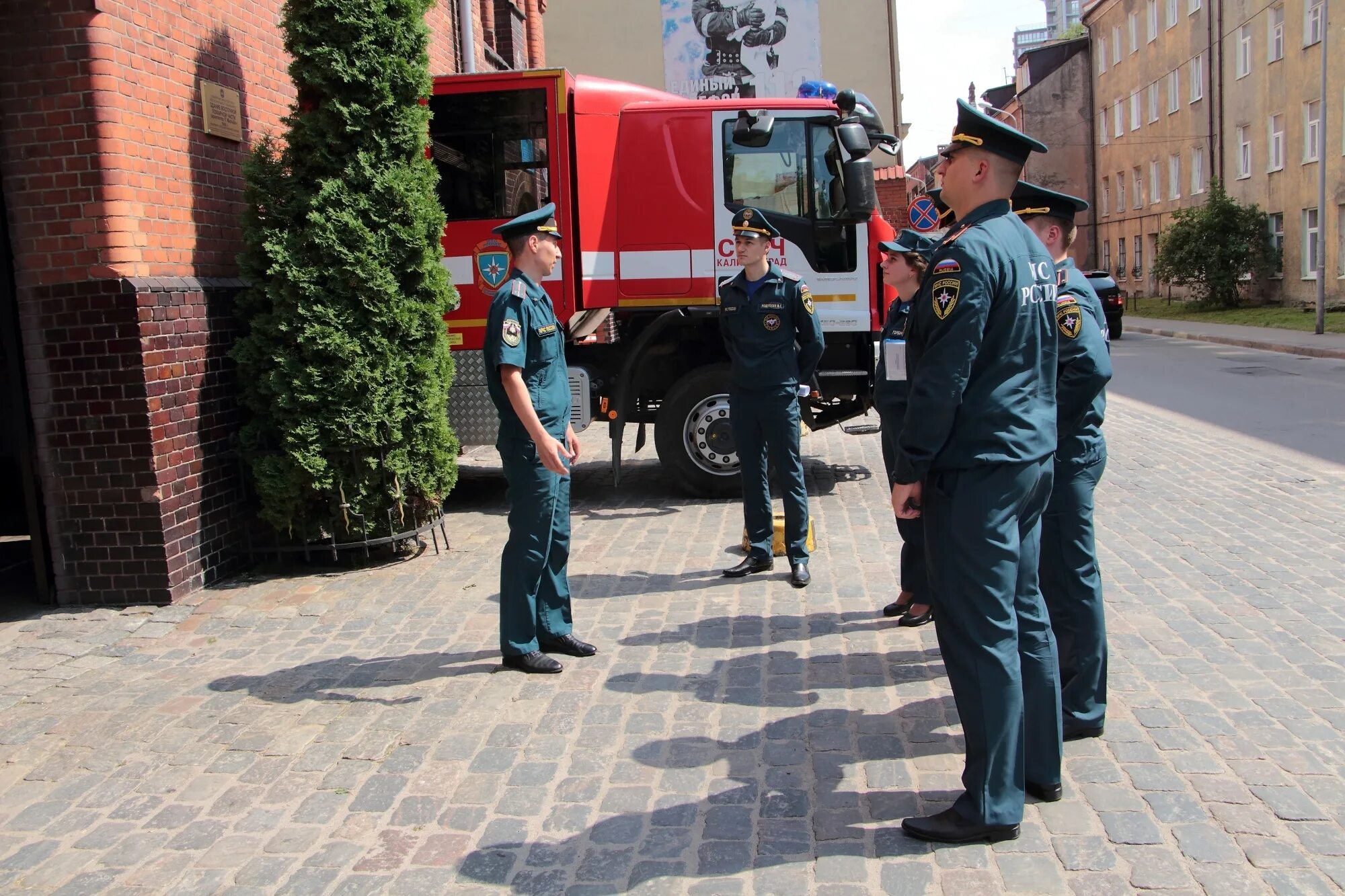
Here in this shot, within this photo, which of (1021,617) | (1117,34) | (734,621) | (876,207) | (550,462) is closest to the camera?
(1021,617)

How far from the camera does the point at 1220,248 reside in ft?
A: 105

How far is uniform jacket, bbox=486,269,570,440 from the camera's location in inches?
185

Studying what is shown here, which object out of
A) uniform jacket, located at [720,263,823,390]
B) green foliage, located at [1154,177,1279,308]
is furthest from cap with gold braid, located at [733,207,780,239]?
green foliage, located at [1154,177,1279,308]

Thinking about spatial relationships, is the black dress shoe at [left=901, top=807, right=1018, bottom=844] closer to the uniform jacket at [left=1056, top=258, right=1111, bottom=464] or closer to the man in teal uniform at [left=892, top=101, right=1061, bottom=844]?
the man in teal uniform at [left=892, top=101, right=1061, bottom=844]

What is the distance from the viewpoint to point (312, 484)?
21.5ft

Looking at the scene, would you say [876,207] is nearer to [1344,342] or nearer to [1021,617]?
[1021,617]

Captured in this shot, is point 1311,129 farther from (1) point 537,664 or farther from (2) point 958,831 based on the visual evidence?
(2) point 958,831

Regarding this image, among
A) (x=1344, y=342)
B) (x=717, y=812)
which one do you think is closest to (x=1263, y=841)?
(x=717, y=812)

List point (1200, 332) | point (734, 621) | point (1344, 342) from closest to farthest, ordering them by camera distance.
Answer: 1. point (734, 621)
2. point (1344, 342)
3. point (1200, 332)

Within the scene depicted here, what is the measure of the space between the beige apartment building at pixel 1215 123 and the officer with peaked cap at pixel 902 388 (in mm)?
22554

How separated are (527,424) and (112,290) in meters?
2.78

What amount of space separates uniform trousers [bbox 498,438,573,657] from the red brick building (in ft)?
7.73

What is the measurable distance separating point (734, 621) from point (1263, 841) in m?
2.81

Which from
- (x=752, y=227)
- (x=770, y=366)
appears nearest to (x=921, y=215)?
(x=752, y=227)
